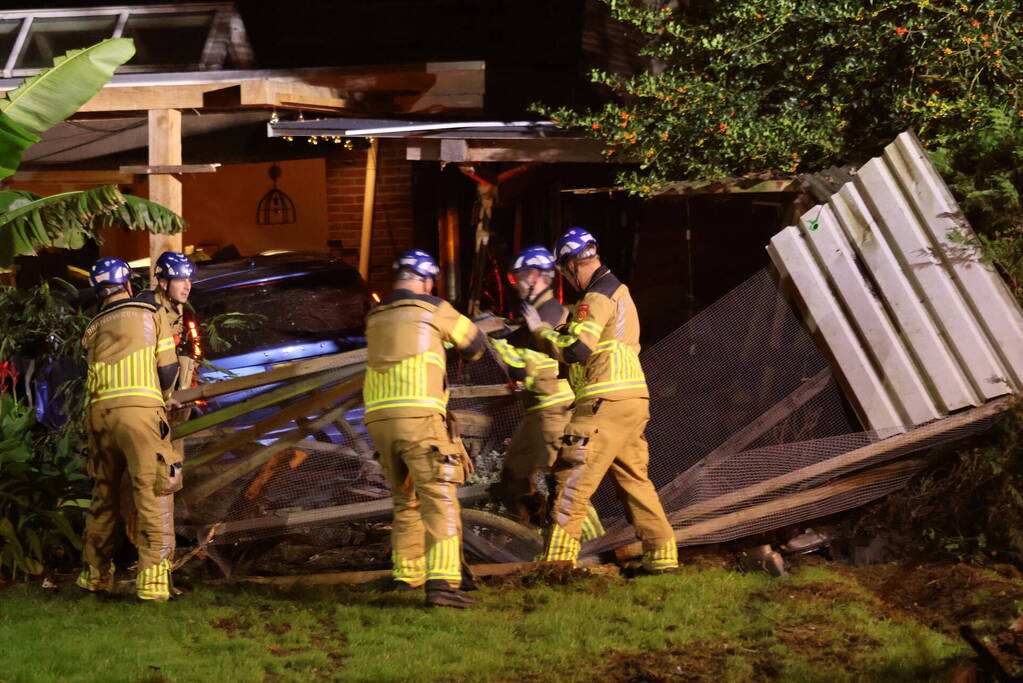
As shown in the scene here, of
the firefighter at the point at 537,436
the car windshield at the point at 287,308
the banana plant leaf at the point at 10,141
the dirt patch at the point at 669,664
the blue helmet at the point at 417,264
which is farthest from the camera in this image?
the car windshield at the point at 287,308

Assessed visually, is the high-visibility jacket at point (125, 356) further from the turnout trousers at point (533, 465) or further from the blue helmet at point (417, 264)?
the turnout trousers at point (533, 465)

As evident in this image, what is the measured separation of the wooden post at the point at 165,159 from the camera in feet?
30.9

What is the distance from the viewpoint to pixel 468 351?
255 inches

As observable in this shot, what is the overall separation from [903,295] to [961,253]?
0.41 metres

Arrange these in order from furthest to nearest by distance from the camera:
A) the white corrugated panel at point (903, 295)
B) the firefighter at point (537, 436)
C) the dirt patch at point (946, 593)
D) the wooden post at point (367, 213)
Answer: the wooden post at point (367, 213) → the firefighter at point (537, 436) → the white corrugated panel at point (903, 295) → the dirt patch at point (946, 593)

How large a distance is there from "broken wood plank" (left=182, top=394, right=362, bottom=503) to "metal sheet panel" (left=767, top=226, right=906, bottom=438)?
2.83 m

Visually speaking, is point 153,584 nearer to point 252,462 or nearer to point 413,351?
point 252,462

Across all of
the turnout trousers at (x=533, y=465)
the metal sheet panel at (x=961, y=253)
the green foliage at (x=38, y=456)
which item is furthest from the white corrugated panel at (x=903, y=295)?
the green foliage at (x=38, y=456)

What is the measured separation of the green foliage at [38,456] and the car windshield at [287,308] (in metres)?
1.18

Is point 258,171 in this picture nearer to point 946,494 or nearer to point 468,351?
point 468,351

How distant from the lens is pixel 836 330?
738cm

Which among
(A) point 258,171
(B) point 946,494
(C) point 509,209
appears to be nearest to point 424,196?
(C) point 509,209

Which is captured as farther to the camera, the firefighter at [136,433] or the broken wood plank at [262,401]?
the broken wood plank at [262,401]

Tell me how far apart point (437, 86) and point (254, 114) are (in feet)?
7.80
